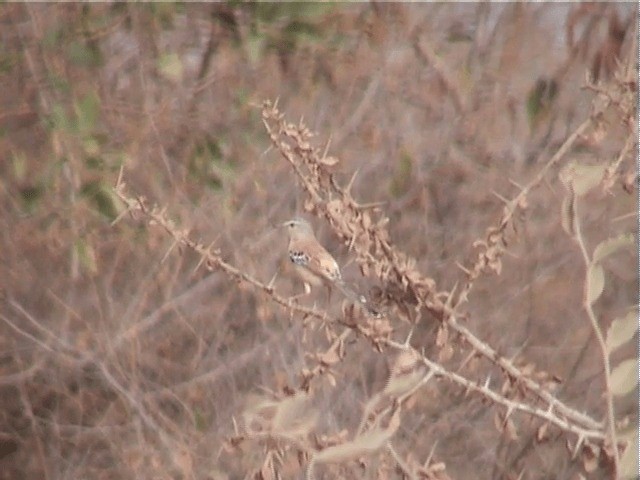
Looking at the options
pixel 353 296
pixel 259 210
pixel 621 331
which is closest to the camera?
pixel 621 331

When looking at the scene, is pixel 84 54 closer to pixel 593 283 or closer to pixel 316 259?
pixel 316 259

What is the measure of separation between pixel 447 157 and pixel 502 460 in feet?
0.78

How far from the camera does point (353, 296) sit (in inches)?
20.9

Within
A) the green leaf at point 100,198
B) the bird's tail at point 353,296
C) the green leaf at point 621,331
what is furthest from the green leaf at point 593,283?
the green leaf at point 100,198

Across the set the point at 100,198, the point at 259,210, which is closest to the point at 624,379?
the point at 259,210

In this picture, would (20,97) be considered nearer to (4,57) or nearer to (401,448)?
(4,57)

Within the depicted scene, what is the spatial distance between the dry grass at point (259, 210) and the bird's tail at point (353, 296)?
19 mm

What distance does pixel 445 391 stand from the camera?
2.12ft

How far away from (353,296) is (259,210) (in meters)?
0.21

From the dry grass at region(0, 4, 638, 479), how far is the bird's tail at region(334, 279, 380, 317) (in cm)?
2

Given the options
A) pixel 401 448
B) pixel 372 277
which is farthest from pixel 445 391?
pixel 372 277

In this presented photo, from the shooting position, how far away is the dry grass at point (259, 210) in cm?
64

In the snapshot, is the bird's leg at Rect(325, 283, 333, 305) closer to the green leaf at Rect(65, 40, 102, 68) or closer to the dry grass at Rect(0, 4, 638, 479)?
the dry grass at Rect(0, 4, 638, 479)

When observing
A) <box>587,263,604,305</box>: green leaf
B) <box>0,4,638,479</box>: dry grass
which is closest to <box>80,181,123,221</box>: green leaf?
<box>0,4,638,479</box>: dry grass
